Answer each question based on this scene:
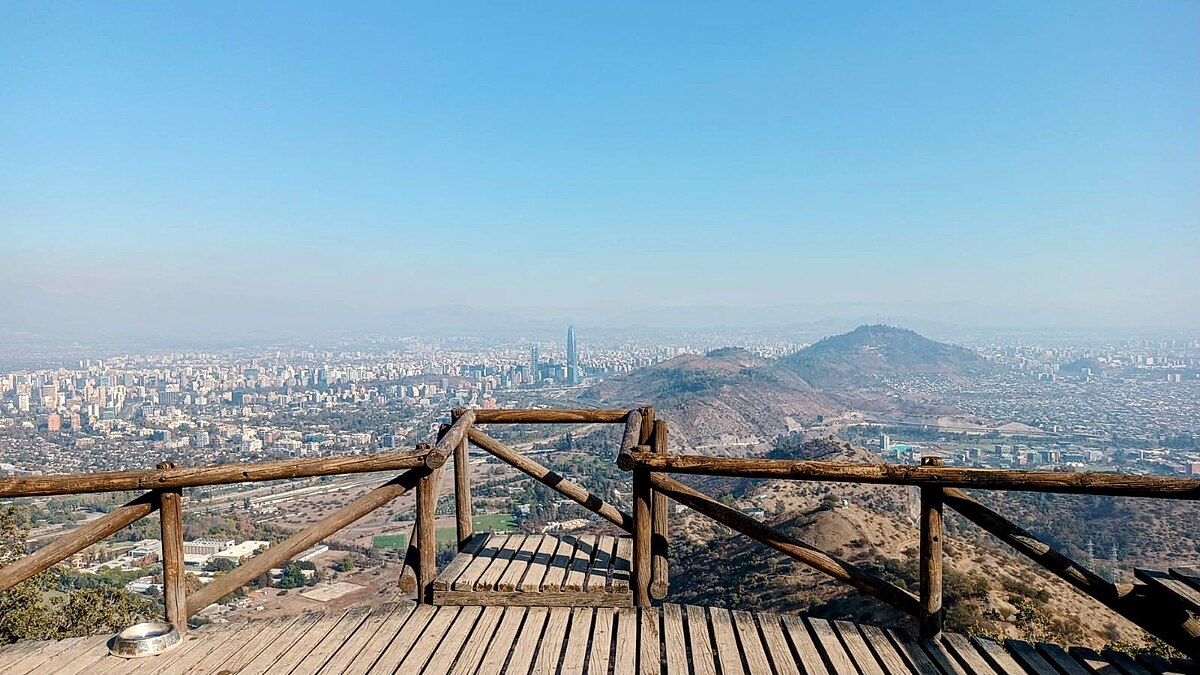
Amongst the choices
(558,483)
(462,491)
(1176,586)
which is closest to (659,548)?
(558,483)

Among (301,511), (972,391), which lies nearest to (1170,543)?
(301,511)

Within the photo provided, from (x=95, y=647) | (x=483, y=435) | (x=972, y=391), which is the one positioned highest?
(x=483, y=435)

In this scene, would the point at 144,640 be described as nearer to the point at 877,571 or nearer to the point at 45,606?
the point at 45,606

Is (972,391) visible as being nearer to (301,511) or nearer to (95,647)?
(301,511)

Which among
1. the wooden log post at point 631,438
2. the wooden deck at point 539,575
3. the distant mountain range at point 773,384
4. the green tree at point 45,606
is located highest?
the wooden log post at point 631,438

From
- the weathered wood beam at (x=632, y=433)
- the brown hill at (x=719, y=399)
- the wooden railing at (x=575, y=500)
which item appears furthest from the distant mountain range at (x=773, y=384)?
the weathered wood beam at (x=632, y=433)

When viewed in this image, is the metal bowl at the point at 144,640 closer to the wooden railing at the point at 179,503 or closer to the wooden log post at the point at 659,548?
the wooden railing at the point at 179,503
